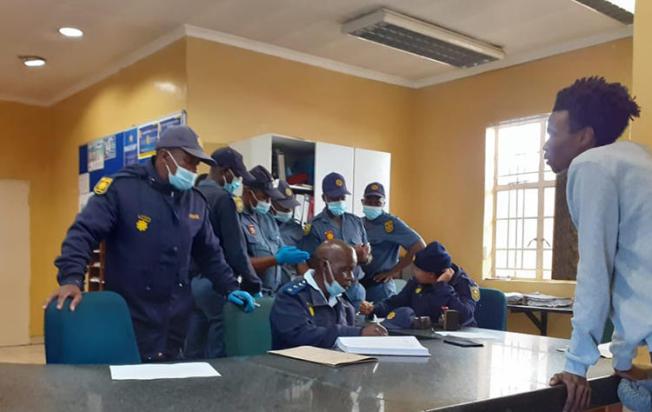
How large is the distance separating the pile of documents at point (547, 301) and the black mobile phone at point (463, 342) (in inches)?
97.0

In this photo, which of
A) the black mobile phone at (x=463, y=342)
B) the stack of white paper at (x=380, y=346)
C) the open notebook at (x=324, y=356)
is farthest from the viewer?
the black mobile phone at (x=463, y=342)

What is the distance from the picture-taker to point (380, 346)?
1.97 meters

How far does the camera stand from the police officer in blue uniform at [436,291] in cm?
309

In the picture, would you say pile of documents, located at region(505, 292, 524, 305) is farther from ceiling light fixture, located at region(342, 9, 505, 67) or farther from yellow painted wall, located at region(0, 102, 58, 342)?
yellow painted wall, located at region(0, 102, 58, 342)

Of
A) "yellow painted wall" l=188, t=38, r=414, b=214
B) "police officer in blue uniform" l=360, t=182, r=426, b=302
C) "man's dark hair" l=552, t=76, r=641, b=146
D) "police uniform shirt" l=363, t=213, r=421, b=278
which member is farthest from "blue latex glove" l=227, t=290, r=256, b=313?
"yellow painted wall" l=188, t=38, r=414, b=214

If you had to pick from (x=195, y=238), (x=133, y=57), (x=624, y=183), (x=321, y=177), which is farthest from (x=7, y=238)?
(x=624, y=183)

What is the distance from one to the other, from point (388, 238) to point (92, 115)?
11.7 feet

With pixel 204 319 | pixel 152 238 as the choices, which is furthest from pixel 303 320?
pixel 204 319

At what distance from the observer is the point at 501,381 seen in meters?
1.63

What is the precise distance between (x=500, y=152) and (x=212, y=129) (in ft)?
8.42

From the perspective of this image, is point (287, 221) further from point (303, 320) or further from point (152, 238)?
point (303, 320)

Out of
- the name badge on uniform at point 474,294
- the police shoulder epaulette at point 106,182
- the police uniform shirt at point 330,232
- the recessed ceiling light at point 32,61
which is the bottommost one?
the name badge on uniform at point 474,294

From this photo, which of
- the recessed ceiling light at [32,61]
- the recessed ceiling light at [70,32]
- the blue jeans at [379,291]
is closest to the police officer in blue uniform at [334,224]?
the blue jeans at [379,291]

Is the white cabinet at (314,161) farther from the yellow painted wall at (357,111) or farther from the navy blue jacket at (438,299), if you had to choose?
the navy blue jacket at (438,299)
